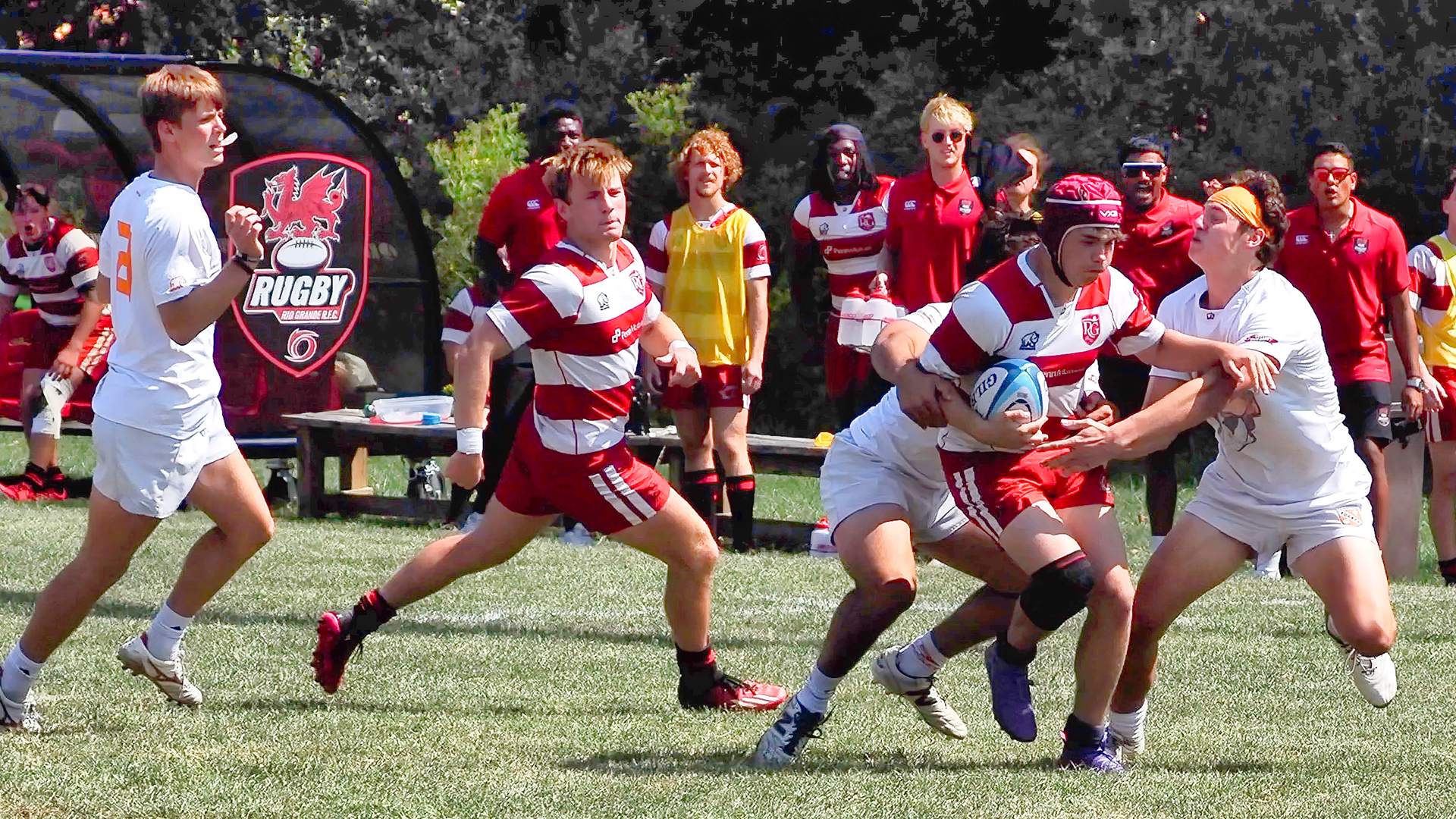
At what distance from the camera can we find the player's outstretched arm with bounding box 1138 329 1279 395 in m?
5.33

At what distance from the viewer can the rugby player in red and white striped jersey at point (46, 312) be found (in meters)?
12.3

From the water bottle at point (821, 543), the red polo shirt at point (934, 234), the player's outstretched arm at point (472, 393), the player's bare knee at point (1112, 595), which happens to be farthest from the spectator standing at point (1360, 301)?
the player's outstretched arm at point (472, 393)

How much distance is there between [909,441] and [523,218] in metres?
4.92

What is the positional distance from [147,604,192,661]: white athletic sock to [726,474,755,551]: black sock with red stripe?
4.62 m

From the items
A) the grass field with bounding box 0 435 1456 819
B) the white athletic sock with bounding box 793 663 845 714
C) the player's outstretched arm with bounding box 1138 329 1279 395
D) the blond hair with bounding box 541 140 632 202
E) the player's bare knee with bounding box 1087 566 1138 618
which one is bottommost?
the grass field with bounding box 0 435 1456 819

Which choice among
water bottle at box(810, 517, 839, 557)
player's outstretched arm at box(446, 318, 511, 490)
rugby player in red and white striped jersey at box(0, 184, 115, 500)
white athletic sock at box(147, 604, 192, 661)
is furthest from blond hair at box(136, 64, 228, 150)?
rugby player in red and white striped jersey at box(0, 184, 115, 500)

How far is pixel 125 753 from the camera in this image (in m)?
5.45

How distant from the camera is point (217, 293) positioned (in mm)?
5375

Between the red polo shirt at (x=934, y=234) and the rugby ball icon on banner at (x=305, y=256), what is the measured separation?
4805mm

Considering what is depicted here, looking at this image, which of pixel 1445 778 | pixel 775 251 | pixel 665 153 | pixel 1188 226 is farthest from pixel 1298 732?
pixel 665 153

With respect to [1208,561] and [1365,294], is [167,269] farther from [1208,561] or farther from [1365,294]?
[1365,294]

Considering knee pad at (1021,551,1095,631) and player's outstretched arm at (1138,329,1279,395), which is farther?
player's outstretched arm at (1138,329,1279,395)

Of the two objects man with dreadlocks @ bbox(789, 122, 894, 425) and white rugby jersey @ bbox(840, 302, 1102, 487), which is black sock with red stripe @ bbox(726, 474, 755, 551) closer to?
man with dreadlocks @ bbox(789, 122, 894, 425)

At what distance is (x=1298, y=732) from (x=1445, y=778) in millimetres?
774
